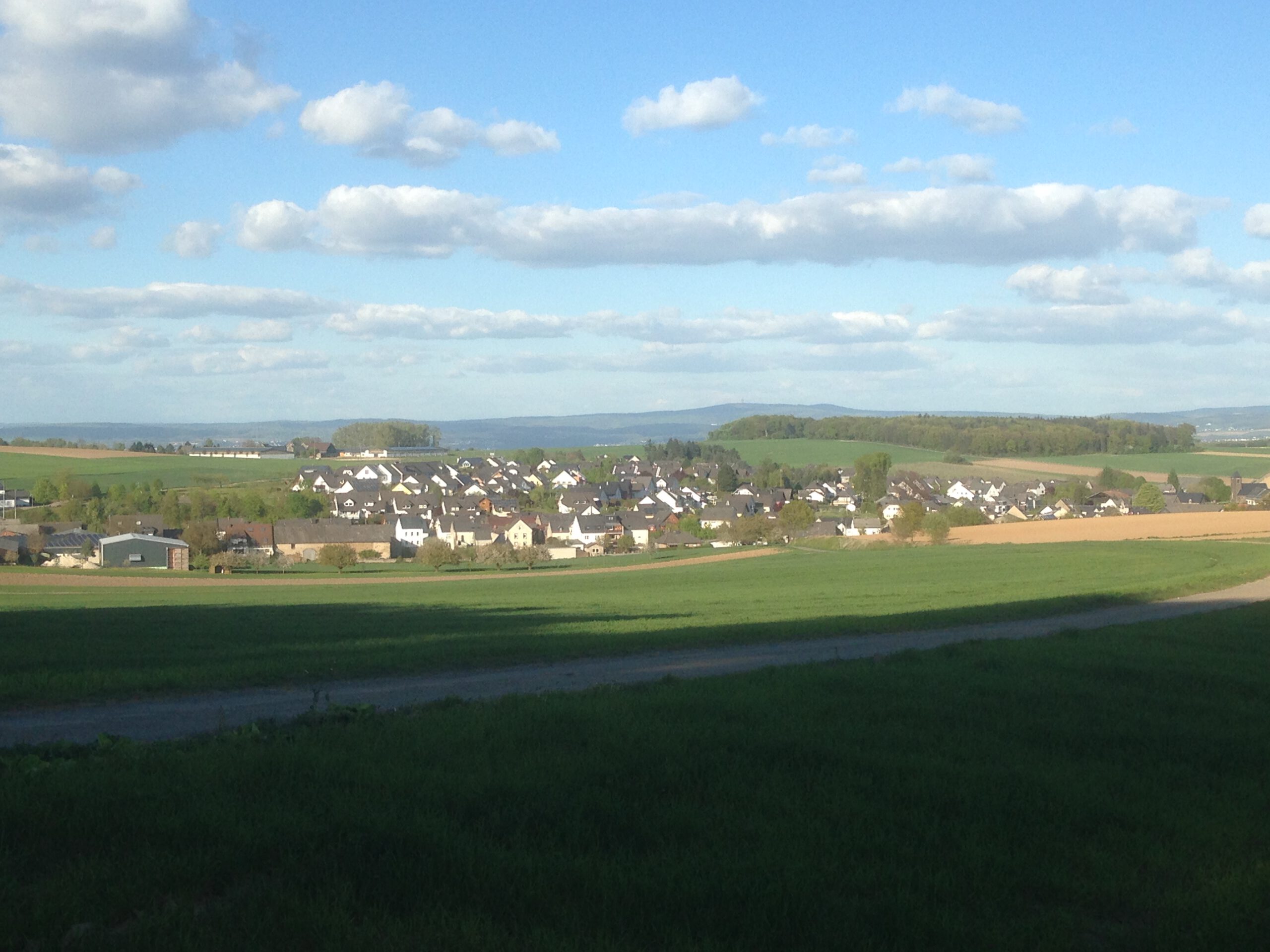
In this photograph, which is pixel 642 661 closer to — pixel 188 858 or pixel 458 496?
pixel 188 858

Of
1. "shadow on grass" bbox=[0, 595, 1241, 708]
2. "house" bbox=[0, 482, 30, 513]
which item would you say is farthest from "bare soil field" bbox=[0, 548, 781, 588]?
"house" bbox=[0, 482, 30, 513]

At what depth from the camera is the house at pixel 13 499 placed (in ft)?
334

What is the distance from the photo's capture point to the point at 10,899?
Result: 446 centimetres

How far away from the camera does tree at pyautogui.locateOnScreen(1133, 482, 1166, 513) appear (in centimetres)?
9388

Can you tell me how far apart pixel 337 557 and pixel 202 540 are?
11.2m

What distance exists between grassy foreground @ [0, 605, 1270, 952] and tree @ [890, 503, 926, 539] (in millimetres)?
65029

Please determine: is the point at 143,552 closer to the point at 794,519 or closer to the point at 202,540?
the point at 202,540

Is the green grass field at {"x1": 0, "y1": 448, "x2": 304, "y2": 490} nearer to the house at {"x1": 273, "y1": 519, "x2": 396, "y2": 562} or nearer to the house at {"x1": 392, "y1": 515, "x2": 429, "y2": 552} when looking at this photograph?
the house at {"x1": 392, "y1": 515, "x2": 429, "y2": 552}

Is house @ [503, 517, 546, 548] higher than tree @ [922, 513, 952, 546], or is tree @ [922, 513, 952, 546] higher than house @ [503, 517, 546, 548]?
tree @ [922, 513, 952, 546]

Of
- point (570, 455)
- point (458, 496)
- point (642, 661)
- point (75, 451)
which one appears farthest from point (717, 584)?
point (570, 455)

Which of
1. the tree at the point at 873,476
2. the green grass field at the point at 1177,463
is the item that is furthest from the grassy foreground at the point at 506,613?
the green grass field at the point at 1177,463

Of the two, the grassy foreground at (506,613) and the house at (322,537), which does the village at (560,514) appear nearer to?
the house at (322,537)

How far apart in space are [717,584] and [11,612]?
24.6 m

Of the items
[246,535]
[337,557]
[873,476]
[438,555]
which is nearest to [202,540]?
[337,557]
